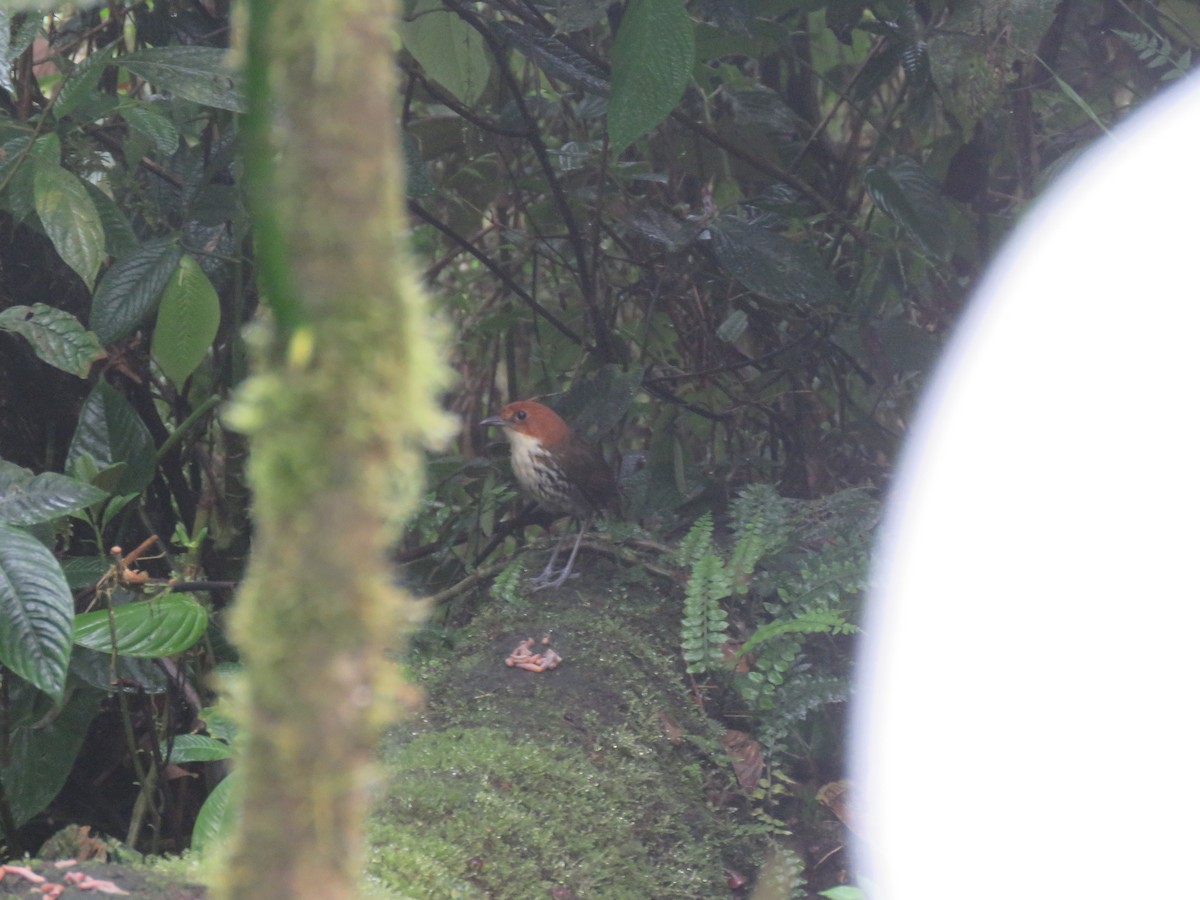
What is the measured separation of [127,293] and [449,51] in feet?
4.37

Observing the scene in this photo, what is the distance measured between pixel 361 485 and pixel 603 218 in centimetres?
312

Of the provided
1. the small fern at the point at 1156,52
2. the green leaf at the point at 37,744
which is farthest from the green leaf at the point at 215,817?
the small fern at the point at 1156,52

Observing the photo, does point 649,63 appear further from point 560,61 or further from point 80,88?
point 80,88

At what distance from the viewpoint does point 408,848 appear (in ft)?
5.01

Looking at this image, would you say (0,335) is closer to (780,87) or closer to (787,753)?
(787,753)

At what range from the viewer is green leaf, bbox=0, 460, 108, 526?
1.95 meters

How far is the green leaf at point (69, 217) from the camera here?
2.04m

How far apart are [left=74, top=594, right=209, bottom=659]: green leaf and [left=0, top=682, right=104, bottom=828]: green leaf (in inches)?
14.4

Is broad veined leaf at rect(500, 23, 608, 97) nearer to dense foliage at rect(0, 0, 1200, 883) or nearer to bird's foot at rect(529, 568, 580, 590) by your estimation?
dense foliage at rect(0, 0, 1200, 883)

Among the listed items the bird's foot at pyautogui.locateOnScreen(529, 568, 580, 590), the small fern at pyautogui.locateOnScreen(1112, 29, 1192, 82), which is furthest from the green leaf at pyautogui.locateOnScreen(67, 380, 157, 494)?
the small fern at pyautogui.locateOnScreen(1112, 29, 1192, 82)

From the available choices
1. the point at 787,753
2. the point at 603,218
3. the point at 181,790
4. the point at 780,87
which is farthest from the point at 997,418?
the point at 181,790

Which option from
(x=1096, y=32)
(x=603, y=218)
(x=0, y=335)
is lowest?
(x=0, y=335)

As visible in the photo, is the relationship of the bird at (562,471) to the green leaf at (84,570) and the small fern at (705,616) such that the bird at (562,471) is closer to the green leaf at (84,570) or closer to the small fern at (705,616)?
the small fern at (705,616)

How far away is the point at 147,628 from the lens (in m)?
2.01
